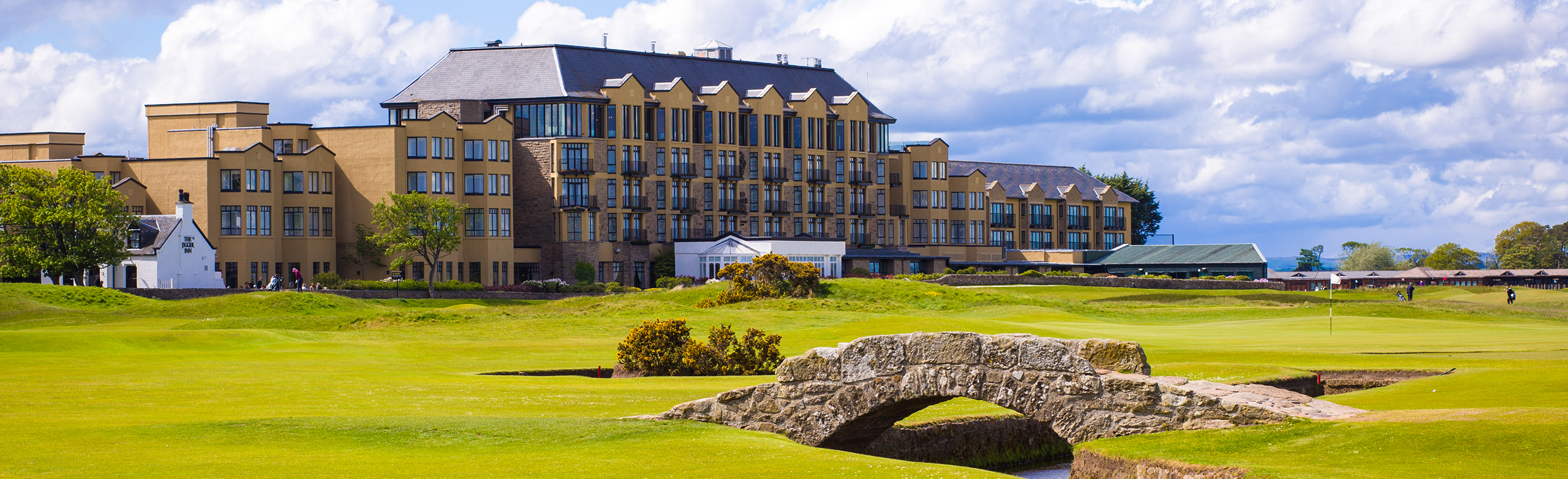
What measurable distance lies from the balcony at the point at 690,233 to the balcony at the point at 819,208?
33.3 feet

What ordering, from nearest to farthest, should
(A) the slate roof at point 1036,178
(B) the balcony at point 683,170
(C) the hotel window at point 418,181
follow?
(C) the hotel window at point 418,181, (B) the balcony at point 683,170, (A) the slate roof at point 1036,178

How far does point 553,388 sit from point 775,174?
90.0m

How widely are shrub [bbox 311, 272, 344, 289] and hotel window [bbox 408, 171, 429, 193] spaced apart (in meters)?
11.3

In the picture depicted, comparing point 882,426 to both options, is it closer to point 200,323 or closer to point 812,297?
point 200,323

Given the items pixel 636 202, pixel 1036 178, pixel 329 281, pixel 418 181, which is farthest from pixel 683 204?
pixel 1036 178

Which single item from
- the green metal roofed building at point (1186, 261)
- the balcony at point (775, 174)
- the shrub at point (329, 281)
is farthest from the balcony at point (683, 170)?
the green metal roofed building at point (1186, 261)

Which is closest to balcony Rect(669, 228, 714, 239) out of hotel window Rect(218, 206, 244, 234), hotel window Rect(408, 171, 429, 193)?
hotel window Rect(408, 171, 429, 193)

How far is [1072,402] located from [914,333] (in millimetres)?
2504

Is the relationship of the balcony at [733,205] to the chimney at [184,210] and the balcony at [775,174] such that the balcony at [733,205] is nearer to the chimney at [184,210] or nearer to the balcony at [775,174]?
the balcony at [775,174]

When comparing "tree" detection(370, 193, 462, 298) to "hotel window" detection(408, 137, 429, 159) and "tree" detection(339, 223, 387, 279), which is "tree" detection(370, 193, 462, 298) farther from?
"hotel window" detection(408, 137, 429, 159)

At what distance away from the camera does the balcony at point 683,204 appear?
113m

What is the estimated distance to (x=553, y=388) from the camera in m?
30.0

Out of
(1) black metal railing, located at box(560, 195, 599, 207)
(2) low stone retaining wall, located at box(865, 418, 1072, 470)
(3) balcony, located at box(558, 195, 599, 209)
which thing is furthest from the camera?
(1) black metal railing, located at box(560, 195, 599, 207)

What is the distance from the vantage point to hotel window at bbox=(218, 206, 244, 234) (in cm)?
9219
